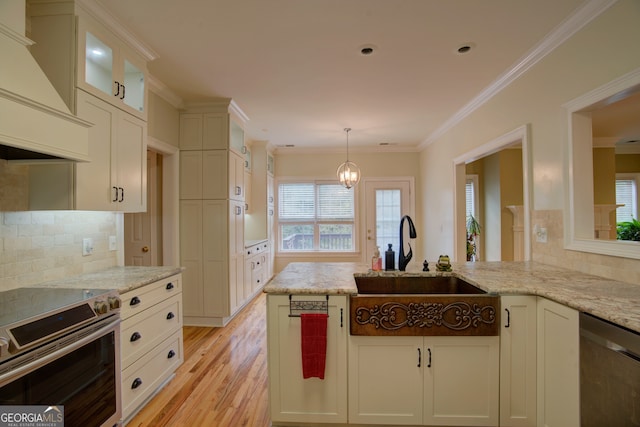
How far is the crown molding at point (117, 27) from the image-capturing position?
1816 mm

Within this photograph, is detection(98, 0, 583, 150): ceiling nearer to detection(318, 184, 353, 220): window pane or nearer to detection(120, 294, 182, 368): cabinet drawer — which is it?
detection(120, 294, 182, 368): cabinet drawer

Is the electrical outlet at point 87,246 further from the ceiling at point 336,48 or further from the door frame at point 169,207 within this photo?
the ceiling at point 336,48

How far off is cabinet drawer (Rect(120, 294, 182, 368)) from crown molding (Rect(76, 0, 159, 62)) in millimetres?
1996

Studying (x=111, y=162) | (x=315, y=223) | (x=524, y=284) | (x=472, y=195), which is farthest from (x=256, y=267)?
(x=472, y=195)

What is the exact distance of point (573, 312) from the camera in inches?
55.3

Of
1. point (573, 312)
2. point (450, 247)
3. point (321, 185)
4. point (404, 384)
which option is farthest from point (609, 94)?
point (321, 185)

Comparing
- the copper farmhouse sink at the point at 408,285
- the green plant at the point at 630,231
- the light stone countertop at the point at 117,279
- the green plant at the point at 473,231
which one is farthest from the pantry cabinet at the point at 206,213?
the green plant at the point at 630,231

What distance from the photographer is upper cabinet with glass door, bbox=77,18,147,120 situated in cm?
179

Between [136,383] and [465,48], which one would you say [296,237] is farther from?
[465,48]

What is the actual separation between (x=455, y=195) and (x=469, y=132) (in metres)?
0.91

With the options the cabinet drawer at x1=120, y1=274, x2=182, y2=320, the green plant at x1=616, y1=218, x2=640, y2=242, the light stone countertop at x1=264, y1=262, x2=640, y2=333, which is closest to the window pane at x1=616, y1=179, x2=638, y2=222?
the green plant at x1=616, y1=218, x2=640, y2=242

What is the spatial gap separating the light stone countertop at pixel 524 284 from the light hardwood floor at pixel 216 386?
0.96m

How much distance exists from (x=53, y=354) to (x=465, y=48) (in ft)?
10.8

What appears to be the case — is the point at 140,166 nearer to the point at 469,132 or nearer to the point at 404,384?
the point at 404,384
